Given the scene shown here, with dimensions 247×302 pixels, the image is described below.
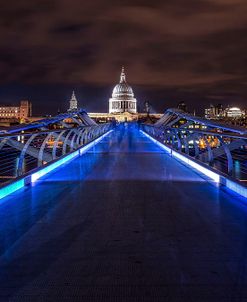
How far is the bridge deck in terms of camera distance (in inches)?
127

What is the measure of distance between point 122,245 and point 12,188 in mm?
3591

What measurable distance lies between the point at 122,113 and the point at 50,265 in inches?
6966

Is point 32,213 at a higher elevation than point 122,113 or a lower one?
lower

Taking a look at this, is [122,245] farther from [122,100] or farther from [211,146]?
[122,100]

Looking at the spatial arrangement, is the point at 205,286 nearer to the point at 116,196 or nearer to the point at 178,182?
the point at 116,196

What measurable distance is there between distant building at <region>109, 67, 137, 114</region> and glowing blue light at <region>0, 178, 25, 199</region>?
6863 inches

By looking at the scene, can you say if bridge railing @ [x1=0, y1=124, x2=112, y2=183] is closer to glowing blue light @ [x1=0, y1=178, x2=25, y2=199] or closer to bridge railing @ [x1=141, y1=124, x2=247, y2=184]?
glowing blue light @ [x1=0, y1=178, x2=25, y2=199]

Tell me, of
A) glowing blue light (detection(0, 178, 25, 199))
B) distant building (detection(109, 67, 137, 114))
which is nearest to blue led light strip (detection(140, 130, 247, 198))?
glowing blue light (detection(0, 178, 25, 199))

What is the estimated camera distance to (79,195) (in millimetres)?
7062

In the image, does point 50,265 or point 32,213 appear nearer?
point 50,265

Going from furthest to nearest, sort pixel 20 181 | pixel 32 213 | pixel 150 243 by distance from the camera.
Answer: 1. pixel 20 181
2. pixel 32 213
3. pixel 150 243

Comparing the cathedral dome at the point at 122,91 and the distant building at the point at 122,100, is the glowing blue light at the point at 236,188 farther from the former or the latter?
the cathedral dome at the point at 122,91

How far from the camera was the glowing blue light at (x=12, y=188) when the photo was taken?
6.84 metres

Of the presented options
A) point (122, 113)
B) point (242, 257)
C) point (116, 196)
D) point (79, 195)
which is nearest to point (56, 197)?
point (79, 195)
